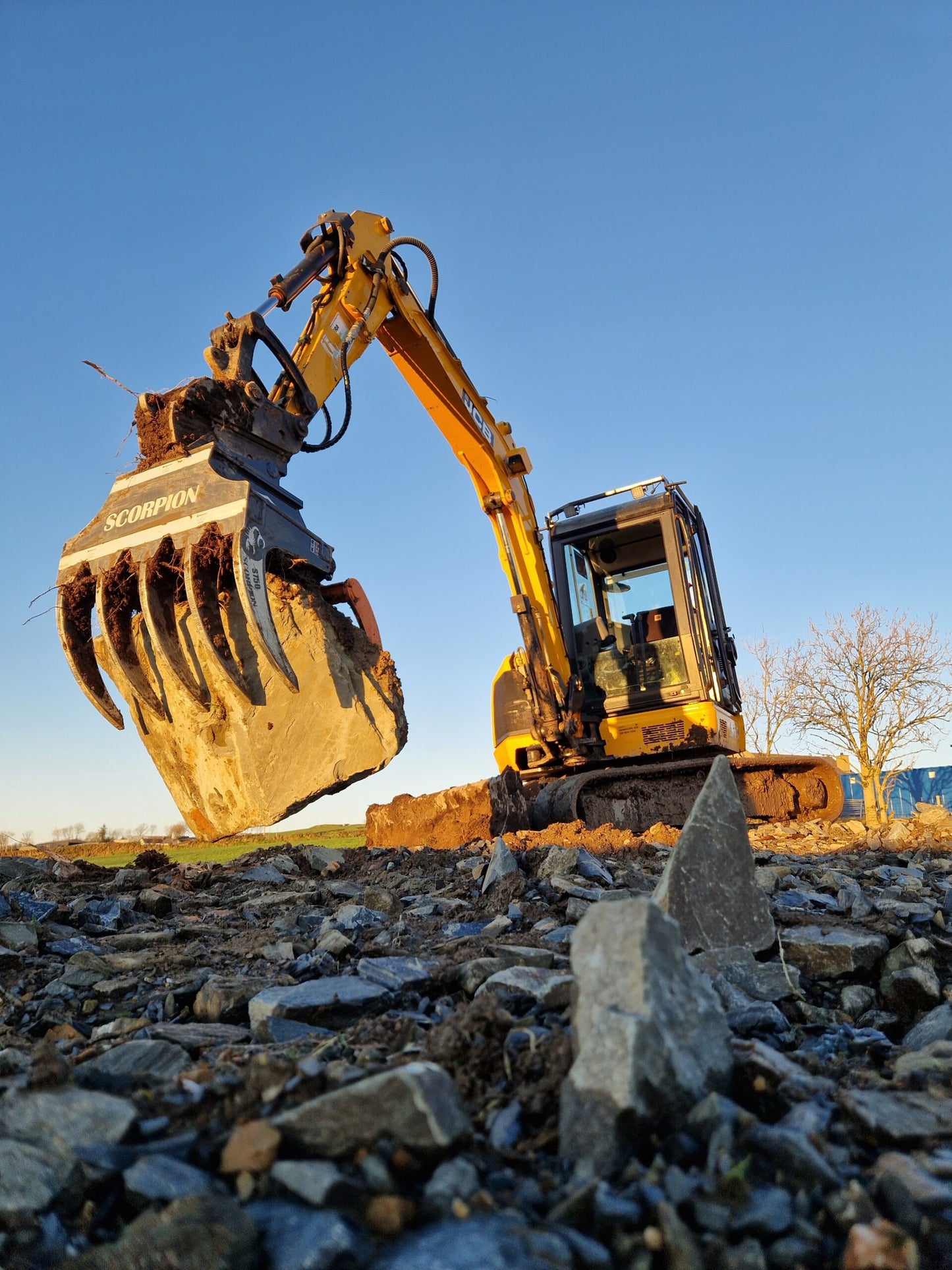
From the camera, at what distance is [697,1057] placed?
1.33 metres

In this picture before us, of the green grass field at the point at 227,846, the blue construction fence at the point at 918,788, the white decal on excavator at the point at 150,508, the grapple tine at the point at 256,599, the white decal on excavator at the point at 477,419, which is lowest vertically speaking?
the blue construction fence at the point at 918,788

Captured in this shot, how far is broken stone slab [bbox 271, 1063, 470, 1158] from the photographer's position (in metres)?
1.16

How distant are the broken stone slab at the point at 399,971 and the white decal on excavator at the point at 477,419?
6.13 m

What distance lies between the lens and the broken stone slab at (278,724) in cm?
417

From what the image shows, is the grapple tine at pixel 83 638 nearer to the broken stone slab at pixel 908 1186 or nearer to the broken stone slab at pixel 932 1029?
the broken stone slab at pixel 932 1029

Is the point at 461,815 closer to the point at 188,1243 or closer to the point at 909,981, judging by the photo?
the point at 909,981

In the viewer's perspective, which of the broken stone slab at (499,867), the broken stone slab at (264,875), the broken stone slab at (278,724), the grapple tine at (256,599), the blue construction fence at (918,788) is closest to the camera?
the grapple tine at (256,599)

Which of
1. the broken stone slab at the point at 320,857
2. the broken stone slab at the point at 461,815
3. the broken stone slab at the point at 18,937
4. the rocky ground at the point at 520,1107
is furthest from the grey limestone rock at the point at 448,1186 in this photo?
the broken stone slab at the point at 461,815

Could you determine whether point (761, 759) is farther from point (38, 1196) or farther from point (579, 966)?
point (38, 1196)

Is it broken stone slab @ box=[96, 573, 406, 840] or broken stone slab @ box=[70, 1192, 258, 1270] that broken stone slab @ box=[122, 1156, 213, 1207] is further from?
broken stone slab @ box=[96, 573, 406, 840]

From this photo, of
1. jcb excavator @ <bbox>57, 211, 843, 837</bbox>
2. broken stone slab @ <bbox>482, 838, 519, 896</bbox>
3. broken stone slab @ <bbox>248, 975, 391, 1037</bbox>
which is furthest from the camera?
jcb excavator @ <bbox>57, 211, 843, 837</bbox>

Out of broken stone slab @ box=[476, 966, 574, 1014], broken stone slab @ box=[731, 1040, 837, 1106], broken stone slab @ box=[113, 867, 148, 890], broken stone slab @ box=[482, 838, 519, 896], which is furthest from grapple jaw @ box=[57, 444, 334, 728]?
broken stone slab @ box=[731, 1040, 837, 1106]

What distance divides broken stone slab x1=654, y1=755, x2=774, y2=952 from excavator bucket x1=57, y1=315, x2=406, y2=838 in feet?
7.28

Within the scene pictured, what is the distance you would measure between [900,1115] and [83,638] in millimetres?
4267
